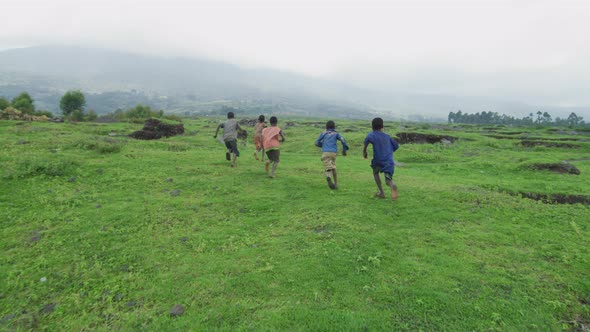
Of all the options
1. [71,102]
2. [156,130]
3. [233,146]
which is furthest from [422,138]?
[71,102]

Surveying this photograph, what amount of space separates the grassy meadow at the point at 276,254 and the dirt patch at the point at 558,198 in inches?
12.0

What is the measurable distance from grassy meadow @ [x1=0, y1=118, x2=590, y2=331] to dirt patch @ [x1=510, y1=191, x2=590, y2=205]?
0.30 meters

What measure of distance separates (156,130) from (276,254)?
28978mm

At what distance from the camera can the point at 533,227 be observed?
27.2 feet

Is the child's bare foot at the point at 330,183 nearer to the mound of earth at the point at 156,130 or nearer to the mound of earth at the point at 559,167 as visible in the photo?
the mound of earth at the point at 559,167

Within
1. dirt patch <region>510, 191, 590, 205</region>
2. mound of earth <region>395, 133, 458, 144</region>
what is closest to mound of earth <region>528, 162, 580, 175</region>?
dirt patch <region>510, 191, 590, 205</region>

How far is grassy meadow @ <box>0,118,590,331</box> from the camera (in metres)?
4.88

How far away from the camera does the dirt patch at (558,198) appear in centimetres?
1092

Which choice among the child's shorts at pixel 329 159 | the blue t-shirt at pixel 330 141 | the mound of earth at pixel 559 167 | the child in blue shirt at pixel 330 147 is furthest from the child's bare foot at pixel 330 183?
the mound of earth at pixel 559 167

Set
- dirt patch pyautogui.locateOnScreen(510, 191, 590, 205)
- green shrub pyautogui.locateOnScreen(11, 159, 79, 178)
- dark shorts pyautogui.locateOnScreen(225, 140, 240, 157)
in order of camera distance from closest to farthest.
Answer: green shrub pyautogui.locateOnScreen(11, 159, 79, 178), dirt patch pyautogui.locateOnScreen(510, 191, 590, 205), dark shorts pyautogui.locateOnScreen(225, 140, 240, 157)

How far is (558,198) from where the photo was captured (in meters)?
11.3

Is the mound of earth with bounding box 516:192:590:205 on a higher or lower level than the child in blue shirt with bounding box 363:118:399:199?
lower

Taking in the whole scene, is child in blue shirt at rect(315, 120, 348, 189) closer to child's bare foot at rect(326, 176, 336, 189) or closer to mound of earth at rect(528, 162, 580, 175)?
child's bare foot at rect(326, 176, 336, 189)

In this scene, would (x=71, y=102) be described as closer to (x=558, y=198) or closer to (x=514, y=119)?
(x=558, y=198)
